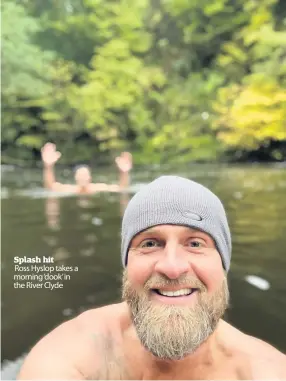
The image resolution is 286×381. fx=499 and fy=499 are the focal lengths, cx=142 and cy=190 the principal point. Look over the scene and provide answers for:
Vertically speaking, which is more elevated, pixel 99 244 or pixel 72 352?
pixel 99 244

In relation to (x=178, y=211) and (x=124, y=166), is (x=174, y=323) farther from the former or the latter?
(x=124, y=166)

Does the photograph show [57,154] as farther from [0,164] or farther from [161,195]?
[161,195]

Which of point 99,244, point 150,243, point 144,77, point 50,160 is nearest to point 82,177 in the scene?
point 50,160

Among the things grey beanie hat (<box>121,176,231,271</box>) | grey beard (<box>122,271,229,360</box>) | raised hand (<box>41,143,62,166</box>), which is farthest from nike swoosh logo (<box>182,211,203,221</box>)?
raised hand (<box>41,143,62,166</box>)

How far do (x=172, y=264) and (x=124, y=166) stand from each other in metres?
0.62

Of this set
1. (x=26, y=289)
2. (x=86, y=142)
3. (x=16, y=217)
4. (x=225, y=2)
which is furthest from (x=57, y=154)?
(x=225, y=2)

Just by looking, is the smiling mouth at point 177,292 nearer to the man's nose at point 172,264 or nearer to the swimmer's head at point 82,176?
the man's nose at point 172,264

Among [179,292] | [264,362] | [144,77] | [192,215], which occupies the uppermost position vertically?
[144,77]

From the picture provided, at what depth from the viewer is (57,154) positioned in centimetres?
135

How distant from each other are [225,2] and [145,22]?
211mm

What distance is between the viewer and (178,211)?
809mm

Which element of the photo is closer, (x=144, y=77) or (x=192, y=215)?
(x=192, y=215)

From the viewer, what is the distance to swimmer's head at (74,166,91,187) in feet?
4.54

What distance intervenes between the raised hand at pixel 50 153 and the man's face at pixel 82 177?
71 millimetres
